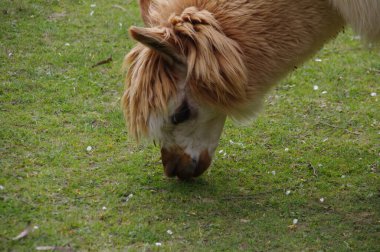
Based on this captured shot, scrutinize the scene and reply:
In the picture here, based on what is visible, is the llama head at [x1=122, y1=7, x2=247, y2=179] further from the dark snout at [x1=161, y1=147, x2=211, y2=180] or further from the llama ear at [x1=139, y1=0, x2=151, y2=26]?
the llama ear at [x1=139, y1=0, x2=151, y2=26]

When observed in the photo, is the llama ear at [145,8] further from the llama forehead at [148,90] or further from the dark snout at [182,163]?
the dark snout at [182,163]

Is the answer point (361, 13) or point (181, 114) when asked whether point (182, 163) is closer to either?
point (181, 114)

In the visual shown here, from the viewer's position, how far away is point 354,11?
4.55m

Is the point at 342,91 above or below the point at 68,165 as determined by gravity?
below

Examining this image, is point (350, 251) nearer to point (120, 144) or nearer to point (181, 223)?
point (181, 223)

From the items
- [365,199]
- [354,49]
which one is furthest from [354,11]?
[354,49]

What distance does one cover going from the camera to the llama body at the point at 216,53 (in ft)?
14.4

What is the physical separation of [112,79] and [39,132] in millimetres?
1342

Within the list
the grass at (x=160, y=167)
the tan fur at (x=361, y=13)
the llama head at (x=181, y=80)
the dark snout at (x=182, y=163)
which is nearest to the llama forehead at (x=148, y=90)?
the llama head at (x=181, y=80)

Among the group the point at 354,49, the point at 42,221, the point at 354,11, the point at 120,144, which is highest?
the point at 354,11

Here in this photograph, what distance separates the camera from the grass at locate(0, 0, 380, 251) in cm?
449

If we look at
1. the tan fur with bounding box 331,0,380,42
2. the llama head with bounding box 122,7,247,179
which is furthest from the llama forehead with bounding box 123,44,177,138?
the tan fur with bounding box 331,0,380,42

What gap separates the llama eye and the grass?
2.05 ft

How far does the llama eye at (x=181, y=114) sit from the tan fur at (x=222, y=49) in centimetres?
11
